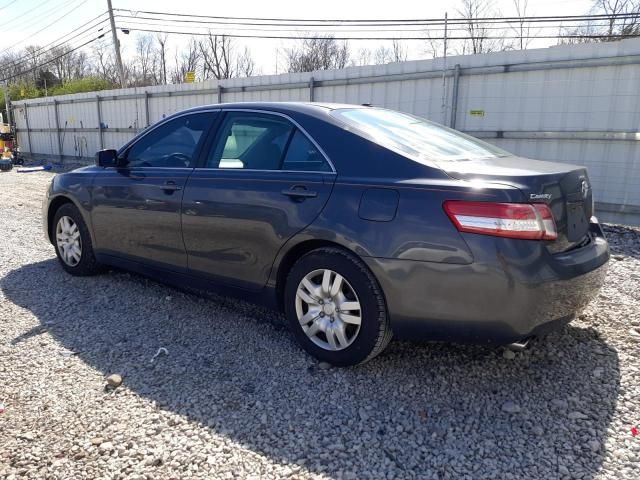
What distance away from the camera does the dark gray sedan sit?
2.57 metres

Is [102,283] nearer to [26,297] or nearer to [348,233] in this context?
[26,297]

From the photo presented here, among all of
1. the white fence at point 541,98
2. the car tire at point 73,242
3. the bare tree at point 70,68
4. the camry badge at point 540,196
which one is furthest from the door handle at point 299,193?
the bare tree at point 70,68

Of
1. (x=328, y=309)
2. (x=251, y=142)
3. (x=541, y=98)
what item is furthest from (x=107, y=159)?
(x=541, y=98)

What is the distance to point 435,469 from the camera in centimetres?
228

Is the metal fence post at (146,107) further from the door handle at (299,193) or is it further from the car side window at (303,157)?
the door handle at (299,193)

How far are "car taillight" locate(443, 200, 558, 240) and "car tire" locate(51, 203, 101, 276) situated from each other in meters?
3.57

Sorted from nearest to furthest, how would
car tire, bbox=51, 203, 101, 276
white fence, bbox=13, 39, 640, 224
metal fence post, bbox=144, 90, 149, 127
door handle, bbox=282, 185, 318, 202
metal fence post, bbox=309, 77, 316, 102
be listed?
1. door handle, bbox=282, 185, 318, 202
2. car tire, bbox=51, 203, 101, 276
3. white fence, bbox=13, 39, 640, 224
4. metal fence post, bbox=309, 77, 316, 102
5. metal fence post, bbox=144, 90, 149, 127

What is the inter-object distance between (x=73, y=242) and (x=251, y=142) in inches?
93.9

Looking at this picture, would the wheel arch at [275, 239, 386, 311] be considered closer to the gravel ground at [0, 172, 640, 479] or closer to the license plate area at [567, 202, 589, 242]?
Answer: the gravel ground at [0, 172, 640, 479]

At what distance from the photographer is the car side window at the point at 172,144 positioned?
395 centimetres

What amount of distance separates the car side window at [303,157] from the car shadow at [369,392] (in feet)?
3.95

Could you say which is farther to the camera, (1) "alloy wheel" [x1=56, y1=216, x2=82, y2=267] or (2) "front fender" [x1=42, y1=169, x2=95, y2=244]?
(1) "alloy wheel" [x1=56, y1=216, x2=82, y2=267]

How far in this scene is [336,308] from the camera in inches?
119

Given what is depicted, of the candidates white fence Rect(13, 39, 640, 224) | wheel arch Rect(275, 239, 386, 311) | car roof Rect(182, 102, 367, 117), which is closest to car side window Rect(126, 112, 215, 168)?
car roof Rect(182, 102, 367, 117)
